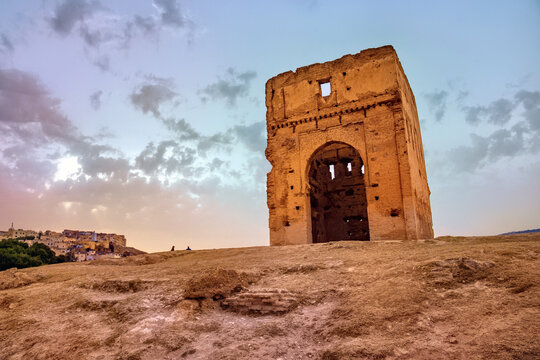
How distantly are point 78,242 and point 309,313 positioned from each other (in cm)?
4298

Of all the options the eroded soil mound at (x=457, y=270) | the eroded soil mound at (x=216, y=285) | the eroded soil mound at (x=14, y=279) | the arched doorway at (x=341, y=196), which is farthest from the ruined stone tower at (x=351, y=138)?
the eroded soil mound at (x=14, y=279)

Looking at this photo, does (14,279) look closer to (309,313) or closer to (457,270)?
(309,313)

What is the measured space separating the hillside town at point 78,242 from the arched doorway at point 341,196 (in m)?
24.6

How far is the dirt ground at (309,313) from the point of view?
3.61 metres

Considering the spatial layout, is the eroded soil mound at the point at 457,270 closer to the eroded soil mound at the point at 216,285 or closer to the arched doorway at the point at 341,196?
the eroded soil mound at the point at 216,285

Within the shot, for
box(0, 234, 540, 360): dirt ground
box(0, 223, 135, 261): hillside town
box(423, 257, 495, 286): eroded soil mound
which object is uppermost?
box(0, 223, 135, 261): hillside town

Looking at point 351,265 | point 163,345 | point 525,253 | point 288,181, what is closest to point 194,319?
point 163,345

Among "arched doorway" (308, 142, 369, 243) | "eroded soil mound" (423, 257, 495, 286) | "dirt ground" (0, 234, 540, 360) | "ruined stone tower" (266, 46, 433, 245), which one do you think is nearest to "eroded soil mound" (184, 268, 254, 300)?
"dirt ground" (0, 234, 540, 360)

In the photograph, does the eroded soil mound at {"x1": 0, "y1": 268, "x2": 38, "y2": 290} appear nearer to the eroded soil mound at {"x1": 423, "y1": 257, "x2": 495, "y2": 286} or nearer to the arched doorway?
the eroded soil mound at {"x1": 423, "y1": 257, "x2": 495, "y2": 286}

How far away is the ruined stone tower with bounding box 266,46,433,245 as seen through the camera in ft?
39.2

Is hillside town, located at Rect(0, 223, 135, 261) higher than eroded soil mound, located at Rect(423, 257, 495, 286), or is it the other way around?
hillside town, located at Rect(0, 223, 135, 261)

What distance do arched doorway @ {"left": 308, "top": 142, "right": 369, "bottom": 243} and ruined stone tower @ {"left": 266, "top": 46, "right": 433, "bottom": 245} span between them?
4.71 meters

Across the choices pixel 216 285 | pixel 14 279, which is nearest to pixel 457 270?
pixel 216 285

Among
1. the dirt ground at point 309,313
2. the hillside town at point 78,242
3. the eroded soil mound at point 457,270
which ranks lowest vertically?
the dirt ground at point 309,313
